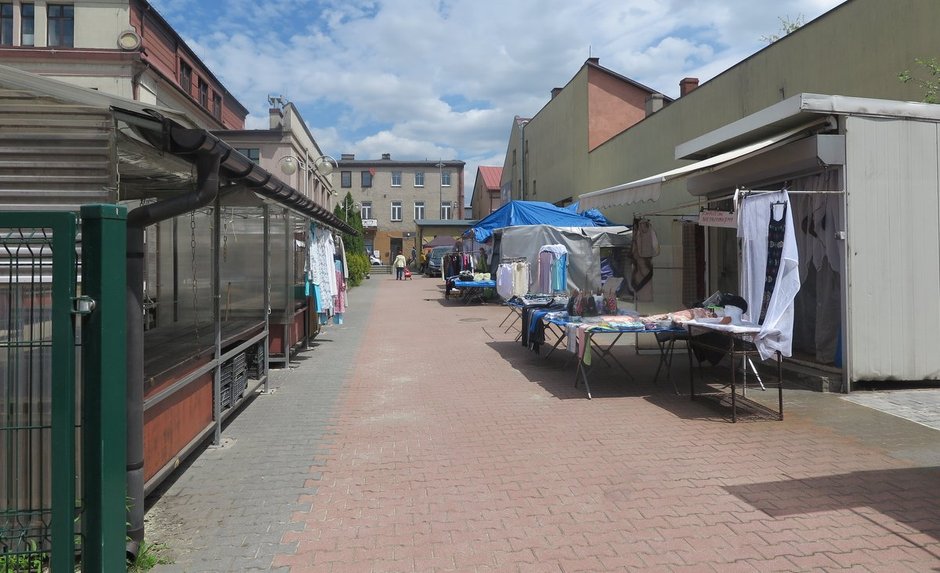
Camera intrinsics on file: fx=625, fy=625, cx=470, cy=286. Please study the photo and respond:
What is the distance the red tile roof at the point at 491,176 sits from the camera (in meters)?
50.2

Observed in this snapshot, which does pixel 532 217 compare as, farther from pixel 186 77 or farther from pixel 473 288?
pixel 186 77

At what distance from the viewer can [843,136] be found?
6.97 m

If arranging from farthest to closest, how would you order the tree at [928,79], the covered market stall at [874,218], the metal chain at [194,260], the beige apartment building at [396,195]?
the beige apartment building at [396,195] → the tree at [928,79] → the covered market stall at [874,218] → the metal chain at [194,260]

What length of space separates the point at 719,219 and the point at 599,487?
15.6 ft

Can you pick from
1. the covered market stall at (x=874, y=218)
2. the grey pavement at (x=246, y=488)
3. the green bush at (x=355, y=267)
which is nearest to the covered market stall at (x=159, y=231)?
the grey pavement at (x=246, y=488)

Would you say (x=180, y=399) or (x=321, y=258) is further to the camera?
(x=321, y=258)

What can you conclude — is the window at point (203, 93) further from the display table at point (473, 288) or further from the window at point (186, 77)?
the display table at point (473, 288)

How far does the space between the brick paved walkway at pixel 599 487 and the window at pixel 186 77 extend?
27.2 m

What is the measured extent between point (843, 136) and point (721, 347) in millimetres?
2734

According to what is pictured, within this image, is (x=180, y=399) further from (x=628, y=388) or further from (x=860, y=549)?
(x=628, y=388)

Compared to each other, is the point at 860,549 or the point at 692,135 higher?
the point at 692,135

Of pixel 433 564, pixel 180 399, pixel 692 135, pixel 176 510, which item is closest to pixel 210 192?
pixel 180 399

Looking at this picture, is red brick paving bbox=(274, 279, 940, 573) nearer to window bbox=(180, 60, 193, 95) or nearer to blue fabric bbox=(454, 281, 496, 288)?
blue fabric bbox=(454, 281, 496, 288)

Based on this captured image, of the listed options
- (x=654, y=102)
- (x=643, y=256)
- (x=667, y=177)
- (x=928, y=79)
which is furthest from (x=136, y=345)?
(x=654, y=102)
